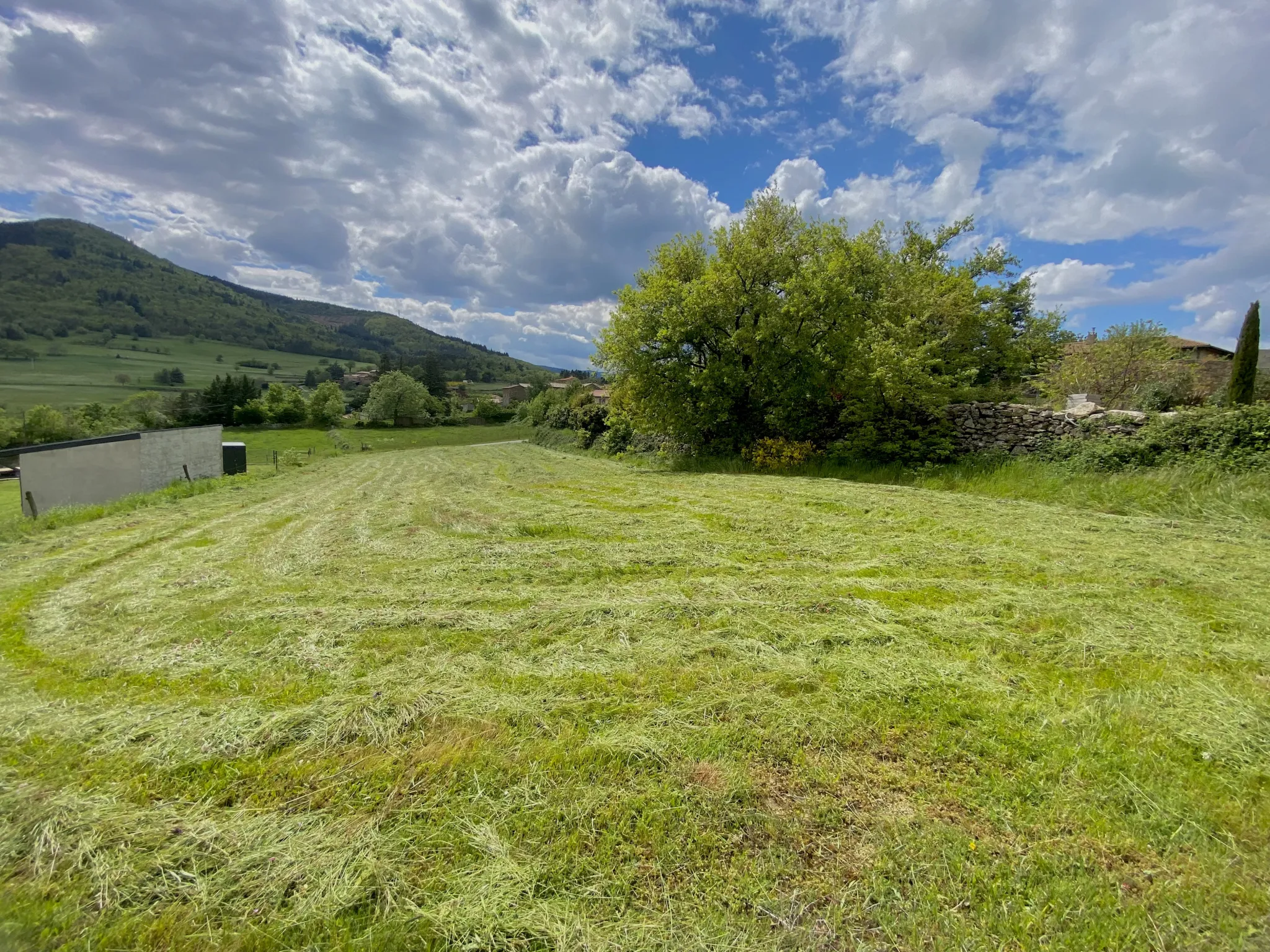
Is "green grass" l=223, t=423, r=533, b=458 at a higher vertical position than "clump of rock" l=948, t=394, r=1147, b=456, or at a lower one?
lower

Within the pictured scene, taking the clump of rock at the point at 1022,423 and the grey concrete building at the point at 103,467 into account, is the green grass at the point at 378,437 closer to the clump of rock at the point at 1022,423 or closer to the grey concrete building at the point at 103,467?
the grey concrete building at the point at 103,467

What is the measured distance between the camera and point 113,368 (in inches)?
3211

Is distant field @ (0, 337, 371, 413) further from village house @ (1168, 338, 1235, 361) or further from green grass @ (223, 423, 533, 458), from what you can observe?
village house @ (1168, 338, 1235, 361)

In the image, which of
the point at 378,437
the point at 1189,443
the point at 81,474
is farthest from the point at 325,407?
the point at 1189,443

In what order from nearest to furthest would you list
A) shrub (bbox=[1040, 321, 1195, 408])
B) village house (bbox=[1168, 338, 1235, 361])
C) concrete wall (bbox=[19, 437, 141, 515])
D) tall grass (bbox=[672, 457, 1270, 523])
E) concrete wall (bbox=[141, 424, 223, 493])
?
tall grass (bbox=[672, 457, 1270, 523])
concrete wall (bbox=[19, 437, 141, 515])
concrete wall (bbox=[141, 424, 223, 493])
shrub (bbox=[1040, 321, 1195, 408])
village house (bbox=[1168, 338, 1235, 361])

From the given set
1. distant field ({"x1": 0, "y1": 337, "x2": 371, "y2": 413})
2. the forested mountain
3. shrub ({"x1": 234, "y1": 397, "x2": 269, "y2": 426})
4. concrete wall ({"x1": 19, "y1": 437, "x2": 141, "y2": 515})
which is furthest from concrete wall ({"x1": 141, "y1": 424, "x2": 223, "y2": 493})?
the forested mountain

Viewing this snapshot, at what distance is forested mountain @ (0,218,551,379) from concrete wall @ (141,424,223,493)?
295 feet

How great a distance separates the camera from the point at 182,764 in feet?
7.68

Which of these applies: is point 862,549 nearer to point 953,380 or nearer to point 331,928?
point 331,928

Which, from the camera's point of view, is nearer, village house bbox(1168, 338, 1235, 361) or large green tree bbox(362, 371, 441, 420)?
village house bbox(1168, 338, 1235, 361)

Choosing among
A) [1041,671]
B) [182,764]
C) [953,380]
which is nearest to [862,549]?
[1041,671]

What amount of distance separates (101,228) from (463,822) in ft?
856

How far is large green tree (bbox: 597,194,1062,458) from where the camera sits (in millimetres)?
14789

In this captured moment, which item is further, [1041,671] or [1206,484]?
[1206,484]
